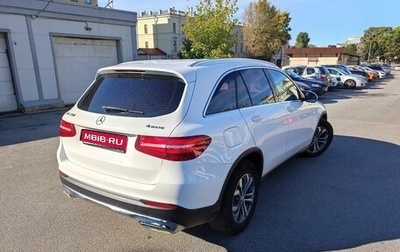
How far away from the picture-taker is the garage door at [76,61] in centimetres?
1219

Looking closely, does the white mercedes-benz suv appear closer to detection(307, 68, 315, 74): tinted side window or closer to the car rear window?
the car rear window

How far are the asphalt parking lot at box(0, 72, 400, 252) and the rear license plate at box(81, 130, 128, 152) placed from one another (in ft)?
3.29

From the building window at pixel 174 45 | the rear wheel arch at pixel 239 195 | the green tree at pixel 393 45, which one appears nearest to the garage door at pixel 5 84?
Answer: the rear wheel arch at pixel 239 195

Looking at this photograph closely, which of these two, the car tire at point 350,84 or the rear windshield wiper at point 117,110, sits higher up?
the rear windshield wiper at point 117,110

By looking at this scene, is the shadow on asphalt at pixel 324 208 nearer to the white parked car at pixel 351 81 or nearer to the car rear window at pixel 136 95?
the car rear window at pixel 136 95

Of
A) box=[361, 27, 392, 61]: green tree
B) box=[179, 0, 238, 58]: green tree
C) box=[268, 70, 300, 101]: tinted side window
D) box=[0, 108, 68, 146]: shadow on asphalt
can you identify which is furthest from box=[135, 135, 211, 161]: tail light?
box=[361, 27, 392, 61]: green tree

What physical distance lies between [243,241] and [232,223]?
0.22m

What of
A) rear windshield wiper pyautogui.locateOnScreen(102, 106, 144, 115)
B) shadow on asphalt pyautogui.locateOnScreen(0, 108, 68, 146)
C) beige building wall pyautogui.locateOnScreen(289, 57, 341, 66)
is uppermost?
rear windshield wiper pyautogui.locateOnScreen(102, 106, 144, 115)

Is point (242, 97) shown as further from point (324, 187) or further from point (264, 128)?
point (324, 187)

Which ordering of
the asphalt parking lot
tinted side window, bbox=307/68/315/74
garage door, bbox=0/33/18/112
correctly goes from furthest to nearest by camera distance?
tinted side window, bbox=307/68/315/74 → garage door, bbox=0/33/18/112 → the asphalt parking lot

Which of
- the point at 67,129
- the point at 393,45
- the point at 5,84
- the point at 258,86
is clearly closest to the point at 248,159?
the point at 258,86

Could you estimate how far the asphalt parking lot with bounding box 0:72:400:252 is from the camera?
298 cm

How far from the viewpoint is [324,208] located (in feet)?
12.1

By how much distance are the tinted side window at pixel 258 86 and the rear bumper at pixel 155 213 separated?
1382 mm
